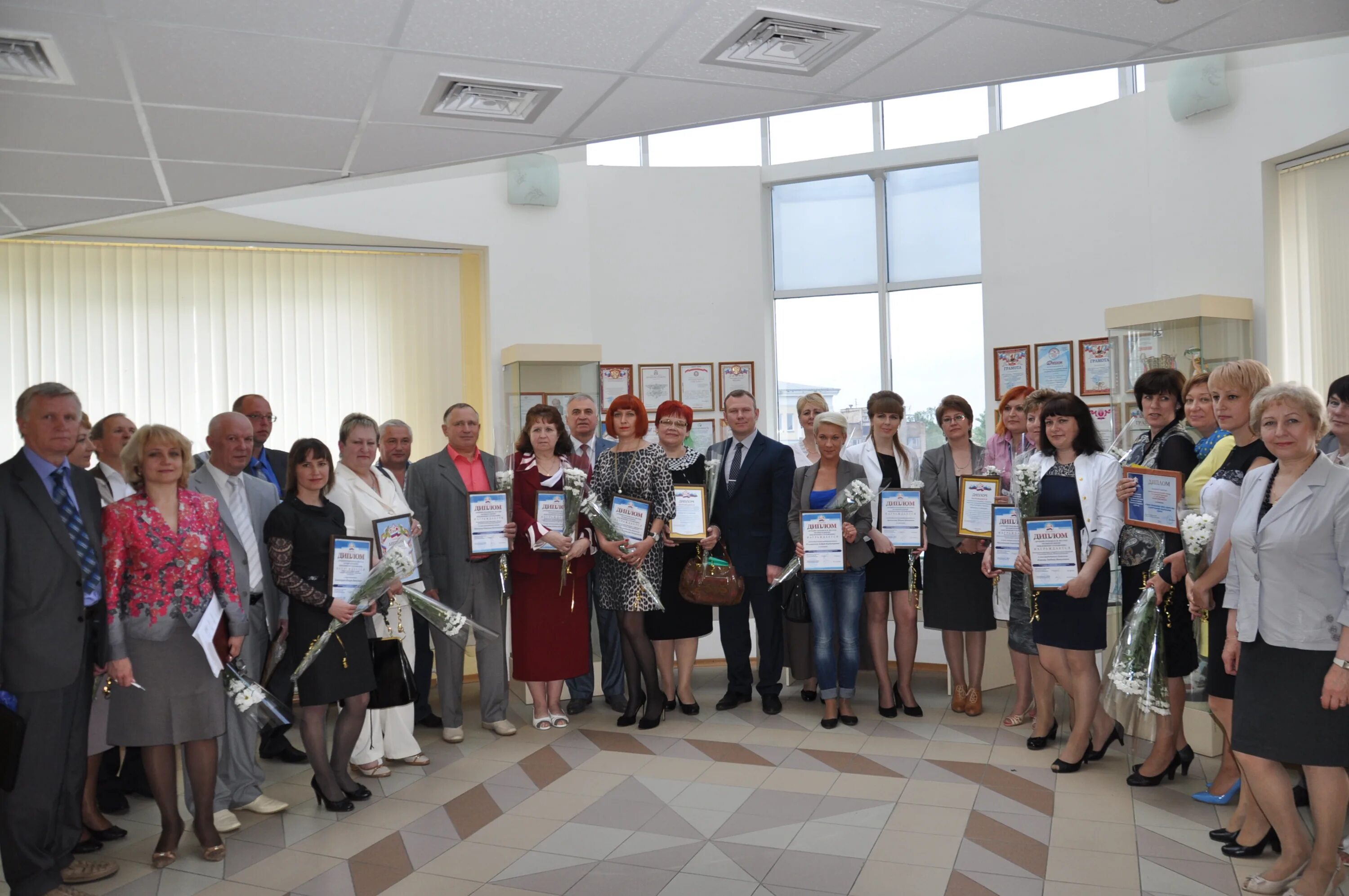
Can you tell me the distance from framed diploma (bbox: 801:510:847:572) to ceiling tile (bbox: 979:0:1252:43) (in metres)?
2.88

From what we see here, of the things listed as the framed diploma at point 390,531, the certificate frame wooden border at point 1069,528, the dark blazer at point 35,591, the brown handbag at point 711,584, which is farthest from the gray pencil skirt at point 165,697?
the certificate frame wooden border at point 1069,528

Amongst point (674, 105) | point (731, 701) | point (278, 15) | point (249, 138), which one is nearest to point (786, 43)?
point (674, 105)

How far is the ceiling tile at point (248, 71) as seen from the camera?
8.09 ft

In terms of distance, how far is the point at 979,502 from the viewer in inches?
197

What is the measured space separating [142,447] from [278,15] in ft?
6.32

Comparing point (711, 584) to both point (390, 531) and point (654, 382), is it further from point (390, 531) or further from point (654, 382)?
point (654, 382)

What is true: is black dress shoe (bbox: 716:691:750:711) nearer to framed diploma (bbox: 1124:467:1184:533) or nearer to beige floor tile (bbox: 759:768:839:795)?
beige floor tile (bbox: 759:768:839:795)

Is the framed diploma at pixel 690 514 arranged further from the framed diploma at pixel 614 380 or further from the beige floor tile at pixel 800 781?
the framed diploma at pixel 614 380

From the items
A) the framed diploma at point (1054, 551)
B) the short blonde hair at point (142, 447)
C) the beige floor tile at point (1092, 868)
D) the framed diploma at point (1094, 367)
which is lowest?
the beige floor tile at point (1092, 868)

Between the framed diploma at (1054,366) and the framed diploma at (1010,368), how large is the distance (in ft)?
0.24

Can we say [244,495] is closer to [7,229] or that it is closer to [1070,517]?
[7,229]

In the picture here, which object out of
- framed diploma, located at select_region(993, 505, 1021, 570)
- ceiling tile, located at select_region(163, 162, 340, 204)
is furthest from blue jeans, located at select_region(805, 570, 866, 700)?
ceiling tile, located at select_region(163, 162, 340, 204)

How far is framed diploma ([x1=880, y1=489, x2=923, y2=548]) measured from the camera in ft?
17.3

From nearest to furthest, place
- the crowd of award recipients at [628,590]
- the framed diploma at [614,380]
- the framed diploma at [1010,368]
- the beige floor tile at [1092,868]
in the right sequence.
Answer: the crowd of award recipients at [628,590] < the beige floor tile at [1092,868] < the framed diploma at [1010,368] < the framed diploma at [614,380]
